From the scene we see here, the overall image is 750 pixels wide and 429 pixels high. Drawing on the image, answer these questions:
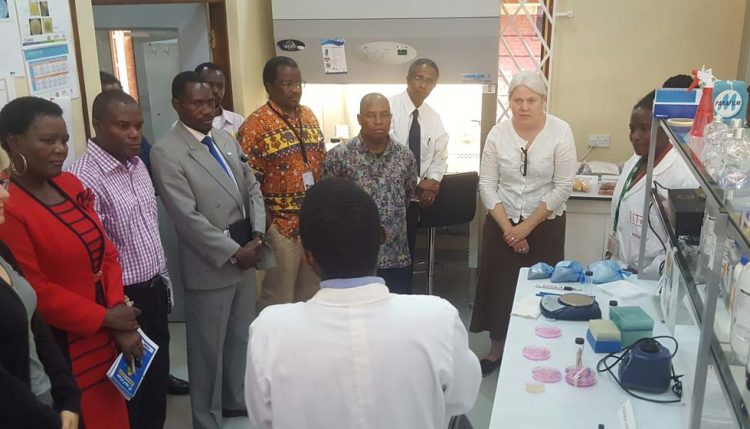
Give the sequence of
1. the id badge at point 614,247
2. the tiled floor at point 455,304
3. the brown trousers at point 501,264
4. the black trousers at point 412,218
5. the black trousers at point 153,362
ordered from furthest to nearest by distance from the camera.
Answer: the black trousers at point 412,218
the brown trousers at point 501,264
the tiled floor at point 455,304
the id badge at point 614,247
the black trousers at point 153,362

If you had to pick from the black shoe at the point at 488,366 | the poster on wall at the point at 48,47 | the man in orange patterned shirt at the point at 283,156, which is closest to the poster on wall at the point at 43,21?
the poster on wall at the point at 48,47

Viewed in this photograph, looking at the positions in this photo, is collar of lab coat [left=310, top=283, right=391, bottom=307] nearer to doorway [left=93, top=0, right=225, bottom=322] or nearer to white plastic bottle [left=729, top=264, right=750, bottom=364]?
white plastic bottle [left=729, top=264, right=750, bottom=364]

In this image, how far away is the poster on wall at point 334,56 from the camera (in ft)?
12.6

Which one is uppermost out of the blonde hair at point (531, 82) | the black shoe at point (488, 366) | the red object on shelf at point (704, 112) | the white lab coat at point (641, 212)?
the blonde hair at point (531, 82)

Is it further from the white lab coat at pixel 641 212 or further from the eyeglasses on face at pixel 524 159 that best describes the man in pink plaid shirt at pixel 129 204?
the white lab coat at pixel 641 212

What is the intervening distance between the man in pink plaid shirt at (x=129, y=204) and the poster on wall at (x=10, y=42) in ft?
0.80

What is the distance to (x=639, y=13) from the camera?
390cm

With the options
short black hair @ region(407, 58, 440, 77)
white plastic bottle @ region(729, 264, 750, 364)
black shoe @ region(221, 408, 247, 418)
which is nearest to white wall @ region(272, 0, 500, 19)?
short black hair @ region(407, 58, 440, 77)

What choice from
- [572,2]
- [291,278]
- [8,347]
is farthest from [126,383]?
[572,2]

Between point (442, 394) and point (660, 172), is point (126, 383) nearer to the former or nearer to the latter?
point (442, 394)

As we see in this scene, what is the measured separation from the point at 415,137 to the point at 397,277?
873mm

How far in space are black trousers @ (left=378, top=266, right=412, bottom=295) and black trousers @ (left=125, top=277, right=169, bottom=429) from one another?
1.05m

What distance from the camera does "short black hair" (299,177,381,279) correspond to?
3.56ft

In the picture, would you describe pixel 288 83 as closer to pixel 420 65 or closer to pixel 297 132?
pixel 297 132
